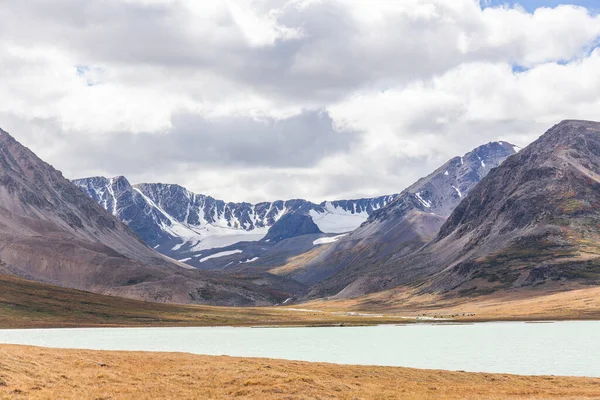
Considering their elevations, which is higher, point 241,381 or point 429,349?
point 241,381

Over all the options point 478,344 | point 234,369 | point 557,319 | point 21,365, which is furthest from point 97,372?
point 557,319

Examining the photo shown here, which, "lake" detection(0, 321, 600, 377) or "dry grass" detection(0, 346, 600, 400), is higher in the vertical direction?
"dry grass" detection(0, 346, 600, 400)

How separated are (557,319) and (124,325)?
12600 cm

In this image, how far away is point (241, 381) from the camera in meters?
51.2

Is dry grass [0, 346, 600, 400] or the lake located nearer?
dry grass [0, 346, 600, 400]

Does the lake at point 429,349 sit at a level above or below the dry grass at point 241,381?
below

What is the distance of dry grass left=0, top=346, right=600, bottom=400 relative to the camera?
4612cm

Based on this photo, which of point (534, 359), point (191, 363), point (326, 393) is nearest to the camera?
point (326, 393)

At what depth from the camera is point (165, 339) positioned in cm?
12725

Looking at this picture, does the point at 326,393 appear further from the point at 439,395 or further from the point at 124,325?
the point at 124,325

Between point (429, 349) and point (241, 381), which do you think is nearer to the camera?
point (241, 381)

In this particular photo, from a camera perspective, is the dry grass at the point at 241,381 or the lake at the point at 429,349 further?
the lake at the point at 429,349

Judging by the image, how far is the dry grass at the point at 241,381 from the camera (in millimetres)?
46125

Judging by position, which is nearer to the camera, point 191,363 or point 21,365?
point 21,365
